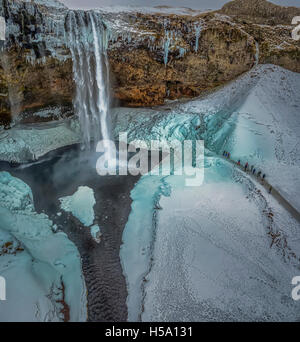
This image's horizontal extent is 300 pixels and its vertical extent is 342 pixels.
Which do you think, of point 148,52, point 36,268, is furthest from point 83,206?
→ point 148,52

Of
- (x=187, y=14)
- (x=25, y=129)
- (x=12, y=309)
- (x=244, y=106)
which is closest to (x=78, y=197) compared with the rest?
(x=12, y=309)

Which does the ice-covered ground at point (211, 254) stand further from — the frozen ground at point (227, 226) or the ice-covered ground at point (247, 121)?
the ice-covered ground at point (247, 121)

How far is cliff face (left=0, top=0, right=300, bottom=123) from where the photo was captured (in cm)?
1452

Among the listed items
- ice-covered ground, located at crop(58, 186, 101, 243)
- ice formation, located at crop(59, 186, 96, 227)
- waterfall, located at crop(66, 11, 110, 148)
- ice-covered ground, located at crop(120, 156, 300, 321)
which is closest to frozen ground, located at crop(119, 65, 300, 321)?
ice-covered ground, located at crop(120, 156, 300, 321)

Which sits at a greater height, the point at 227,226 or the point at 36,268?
the point at 36,268

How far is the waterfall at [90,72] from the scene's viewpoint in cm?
1530

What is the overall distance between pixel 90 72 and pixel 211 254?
14.9 metres

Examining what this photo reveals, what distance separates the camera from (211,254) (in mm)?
Result: 8656

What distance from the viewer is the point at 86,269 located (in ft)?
28.8

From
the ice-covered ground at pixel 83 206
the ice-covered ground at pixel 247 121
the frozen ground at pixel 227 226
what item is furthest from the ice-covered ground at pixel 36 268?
the ice-covered ground at pixel 247 121

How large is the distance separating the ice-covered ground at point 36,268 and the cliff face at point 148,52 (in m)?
8.56

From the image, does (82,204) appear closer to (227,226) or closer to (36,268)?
(36,268)
